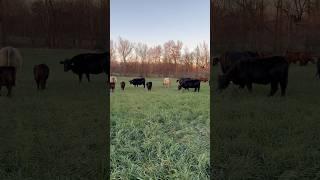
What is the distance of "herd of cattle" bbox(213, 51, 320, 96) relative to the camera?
4281 millimetres

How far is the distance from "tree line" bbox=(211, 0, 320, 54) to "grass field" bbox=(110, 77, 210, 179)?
1.02 meters

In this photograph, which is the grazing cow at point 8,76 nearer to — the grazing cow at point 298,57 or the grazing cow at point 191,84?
the grazing cow at point 191,84

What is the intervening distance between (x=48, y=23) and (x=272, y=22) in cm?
299

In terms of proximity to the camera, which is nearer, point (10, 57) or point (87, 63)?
point (10, 57)

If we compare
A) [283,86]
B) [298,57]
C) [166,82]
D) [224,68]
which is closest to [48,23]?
[166,82]

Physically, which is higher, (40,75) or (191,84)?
(40,75)

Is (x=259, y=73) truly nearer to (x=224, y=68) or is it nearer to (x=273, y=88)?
(x=273, y=88)

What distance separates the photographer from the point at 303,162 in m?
2.55

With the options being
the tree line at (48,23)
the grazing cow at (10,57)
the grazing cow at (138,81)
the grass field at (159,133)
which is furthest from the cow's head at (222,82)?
the grazing cow at (10,57)

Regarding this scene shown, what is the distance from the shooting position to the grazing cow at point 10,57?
4.07 metres

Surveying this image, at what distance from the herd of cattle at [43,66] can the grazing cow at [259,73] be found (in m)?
1.86

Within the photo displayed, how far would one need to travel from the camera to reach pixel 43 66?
436 cm

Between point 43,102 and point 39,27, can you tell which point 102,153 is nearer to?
point 43,102

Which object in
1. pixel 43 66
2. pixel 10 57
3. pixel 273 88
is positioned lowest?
pixel 273 88
